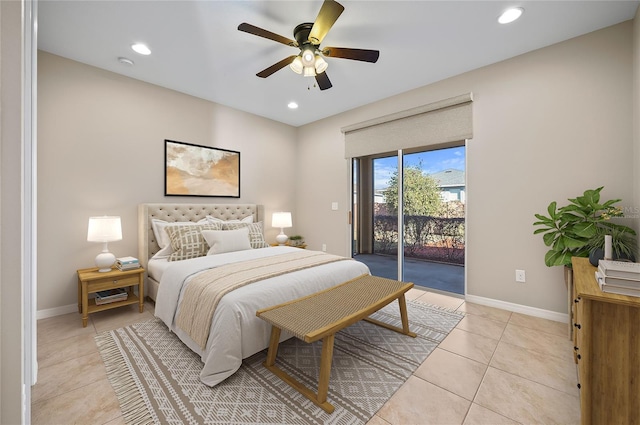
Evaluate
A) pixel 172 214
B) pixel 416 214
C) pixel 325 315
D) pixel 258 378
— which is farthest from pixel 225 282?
pixel 416 214

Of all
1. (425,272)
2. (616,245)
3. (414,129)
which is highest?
(414,129)

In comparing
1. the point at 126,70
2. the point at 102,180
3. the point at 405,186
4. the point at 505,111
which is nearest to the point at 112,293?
the point at 102,180

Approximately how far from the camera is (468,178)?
318 centimetres

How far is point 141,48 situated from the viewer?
261 centimetres

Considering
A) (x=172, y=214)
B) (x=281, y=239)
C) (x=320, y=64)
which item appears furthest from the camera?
(x=281, y=239)

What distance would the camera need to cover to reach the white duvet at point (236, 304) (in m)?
1.73

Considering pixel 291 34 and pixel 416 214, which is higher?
pixel 291 34

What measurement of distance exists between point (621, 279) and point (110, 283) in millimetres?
3912

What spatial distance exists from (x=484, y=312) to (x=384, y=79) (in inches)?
117

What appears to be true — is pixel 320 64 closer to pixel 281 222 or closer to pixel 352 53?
pixel 352 53

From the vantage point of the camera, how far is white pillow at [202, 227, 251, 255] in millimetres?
3053

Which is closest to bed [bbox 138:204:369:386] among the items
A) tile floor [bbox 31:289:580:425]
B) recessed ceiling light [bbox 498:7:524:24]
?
tile floor [bbox 31:289:580:425]

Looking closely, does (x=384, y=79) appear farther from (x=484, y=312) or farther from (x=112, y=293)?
(x=112, y=293)

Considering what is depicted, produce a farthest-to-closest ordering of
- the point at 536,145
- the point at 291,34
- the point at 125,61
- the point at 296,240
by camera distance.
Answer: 1. the point at 296,240
2. the point at 125,61
3. the point at 536,145
4. the point at 291,34
